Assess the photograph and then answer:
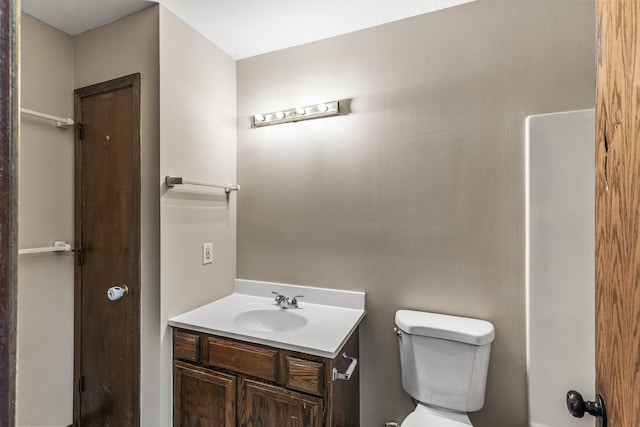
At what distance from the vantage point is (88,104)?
1731mm

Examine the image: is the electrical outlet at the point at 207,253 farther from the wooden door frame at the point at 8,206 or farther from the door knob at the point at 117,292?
the wooden door frame at the point at 8,206

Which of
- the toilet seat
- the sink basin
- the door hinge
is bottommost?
the toilet seat

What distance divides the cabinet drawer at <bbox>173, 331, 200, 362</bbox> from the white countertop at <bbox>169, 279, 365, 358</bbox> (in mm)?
54

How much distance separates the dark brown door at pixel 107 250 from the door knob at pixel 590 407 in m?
1.75

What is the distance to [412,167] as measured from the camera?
162cm

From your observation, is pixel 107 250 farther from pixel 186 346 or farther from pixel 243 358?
pixel 243 358

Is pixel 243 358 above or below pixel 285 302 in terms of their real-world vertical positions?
below

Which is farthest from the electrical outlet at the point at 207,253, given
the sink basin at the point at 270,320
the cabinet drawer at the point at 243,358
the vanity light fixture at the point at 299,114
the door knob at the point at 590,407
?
the door knob at the point at 590,407

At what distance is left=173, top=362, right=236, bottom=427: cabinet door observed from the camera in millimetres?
1401

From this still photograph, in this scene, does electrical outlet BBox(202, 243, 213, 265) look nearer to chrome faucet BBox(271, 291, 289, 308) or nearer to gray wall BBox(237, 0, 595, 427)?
gray wall BBox(237, 0, 595, 427)

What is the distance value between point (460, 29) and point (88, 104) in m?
2.11

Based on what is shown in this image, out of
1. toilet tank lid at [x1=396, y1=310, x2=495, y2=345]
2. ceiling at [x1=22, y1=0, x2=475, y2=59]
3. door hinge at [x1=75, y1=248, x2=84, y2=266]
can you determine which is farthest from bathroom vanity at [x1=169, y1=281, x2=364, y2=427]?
ceiling at [x1=22, y1=0, x2=475, y2=59]

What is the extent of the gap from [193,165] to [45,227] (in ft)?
2.87

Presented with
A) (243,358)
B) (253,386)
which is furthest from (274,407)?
(243,358)
